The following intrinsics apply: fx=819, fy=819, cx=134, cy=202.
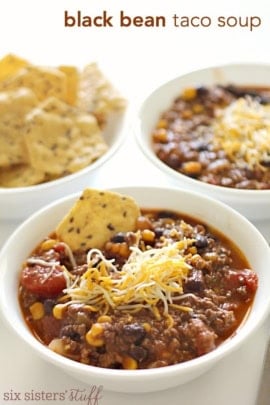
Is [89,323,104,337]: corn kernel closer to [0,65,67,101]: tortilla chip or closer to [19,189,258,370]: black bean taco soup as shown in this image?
[19,189,258,370]: black bean taco soup

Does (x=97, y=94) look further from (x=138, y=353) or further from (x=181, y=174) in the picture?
(x=138, y=353)

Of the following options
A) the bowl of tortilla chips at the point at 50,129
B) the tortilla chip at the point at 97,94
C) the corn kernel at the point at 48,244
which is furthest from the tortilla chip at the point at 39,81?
the corn kernel at the point at 48,244

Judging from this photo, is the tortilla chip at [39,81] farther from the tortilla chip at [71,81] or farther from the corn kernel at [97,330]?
the corn kernel at [97,330]

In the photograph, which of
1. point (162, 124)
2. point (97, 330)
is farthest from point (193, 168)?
point (97, 330)

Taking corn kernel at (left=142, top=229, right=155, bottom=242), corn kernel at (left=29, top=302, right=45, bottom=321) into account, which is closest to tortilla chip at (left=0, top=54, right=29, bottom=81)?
corn kernel at (left=142, top=229, right=155, bottom=242)

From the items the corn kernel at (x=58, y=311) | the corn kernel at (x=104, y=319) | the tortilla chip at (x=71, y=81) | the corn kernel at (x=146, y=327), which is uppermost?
the tortilla chip at (x=71, y=81)
